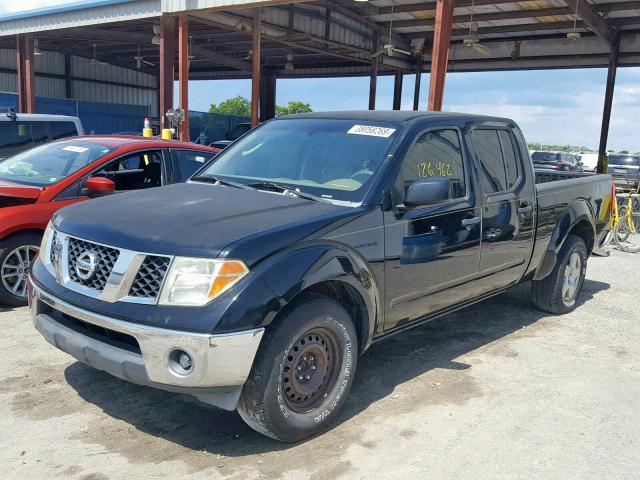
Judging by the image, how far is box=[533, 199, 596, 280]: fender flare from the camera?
18.0ft

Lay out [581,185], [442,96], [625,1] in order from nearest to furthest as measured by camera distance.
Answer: [581,185] < [442,96] < [625,1]

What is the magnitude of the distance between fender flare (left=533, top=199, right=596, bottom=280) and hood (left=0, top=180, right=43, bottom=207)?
15.2ft

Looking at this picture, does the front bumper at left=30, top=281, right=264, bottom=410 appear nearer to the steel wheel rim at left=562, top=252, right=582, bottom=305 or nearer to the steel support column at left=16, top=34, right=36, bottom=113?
the steel wheel rim at left=562, top=252, right=582, bottom=305

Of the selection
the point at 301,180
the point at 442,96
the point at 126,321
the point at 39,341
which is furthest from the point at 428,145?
the point at 442,96

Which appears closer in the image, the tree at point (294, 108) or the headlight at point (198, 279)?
the headlight at point (198, 279)

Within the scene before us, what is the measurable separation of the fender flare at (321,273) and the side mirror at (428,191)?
0.54 m

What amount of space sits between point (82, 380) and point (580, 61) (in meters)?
22.3

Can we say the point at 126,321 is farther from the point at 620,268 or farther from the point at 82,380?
the point at 620,268

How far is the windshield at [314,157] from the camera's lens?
3846 mm

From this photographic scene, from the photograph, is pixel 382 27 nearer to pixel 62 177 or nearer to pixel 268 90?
pixel 268 90

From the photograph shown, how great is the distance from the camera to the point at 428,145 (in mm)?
4191

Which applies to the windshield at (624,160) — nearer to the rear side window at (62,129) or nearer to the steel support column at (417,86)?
the steel support column at (417,86)

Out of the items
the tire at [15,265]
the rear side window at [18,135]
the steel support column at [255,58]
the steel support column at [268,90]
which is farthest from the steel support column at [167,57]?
the steel support column at [268,90]

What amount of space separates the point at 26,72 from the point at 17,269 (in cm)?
1812
